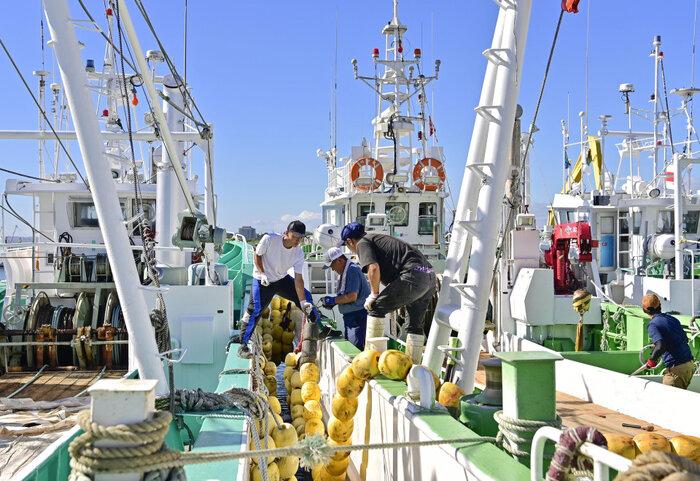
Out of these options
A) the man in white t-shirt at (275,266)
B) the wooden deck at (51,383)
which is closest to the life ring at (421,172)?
the man in white t-shirt at (275,266)

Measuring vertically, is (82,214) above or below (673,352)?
above

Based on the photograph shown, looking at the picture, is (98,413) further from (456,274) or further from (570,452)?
(456,274)

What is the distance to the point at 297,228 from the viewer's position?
24.4ft

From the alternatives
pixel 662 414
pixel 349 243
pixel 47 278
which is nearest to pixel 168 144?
pixel 349 243

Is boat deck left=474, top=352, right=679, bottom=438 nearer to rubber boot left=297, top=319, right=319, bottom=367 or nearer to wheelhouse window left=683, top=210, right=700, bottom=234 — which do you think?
rubber boot left=297, top=319, right=319, bottom=367

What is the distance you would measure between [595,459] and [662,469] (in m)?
0.57

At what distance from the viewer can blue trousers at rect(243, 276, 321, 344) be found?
7395 mm

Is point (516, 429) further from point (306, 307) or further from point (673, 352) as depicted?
point (306, 307)

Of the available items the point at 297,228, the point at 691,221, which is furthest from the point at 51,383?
the point at 691,221

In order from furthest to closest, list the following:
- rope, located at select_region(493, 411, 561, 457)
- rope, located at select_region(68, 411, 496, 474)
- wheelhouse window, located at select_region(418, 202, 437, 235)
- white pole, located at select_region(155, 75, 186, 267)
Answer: wheelhouse window, located at select_region(418, 202, 437, 235), white pole, located at select_region(155, 75, 186, 267), rope, located at select_region(493, 411, 561, 457), rope, located at select_region(68, 411, 496, 474)

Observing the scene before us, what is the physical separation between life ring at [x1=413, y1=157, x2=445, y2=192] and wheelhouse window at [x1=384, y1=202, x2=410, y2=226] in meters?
0.63

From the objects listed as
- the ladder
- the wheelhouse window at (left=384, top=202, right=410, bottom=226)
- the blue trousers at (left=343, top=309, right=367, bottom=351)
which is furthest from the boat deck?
the wheelhouse window at (left=384, top=202, right=410, bottom=226)

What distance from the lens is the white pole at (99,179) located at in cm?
411

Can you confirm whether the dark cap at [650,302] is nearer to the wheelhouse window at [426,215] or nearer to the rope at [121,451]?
the rope at [121,451]
